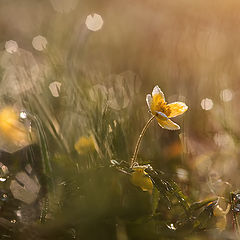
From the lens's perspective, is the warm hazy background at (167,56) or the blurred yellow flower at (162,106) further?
the warm hazy background at (167,56)

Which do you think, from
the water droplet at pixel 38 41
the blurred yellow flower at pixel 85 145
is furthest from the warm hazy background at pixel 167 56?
the blurred yellow flower at pixel 85 145

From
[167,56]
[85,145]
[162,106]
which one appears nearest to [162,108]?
[162,106]

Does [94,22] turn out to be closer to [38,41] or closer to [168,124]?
[38,41]

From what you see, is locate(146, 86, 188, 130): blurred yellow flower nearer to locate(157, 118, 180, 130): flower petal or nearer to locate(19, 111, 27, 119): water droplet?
locate(157, 118, 180, 130): flower petal

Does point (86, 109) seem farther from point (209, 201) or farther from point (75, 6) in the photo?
point (75, 6)

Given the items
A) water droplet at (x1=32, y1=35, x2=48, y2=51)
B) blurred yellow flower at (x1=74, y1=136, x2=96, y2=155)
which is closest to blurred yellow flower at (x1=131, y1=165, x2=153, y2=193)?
blurred yellow flower at (x1=74, y1=136, x2=96, y2=155)

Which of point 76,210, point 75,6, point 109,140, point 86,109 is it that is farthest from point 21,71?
point 75,6

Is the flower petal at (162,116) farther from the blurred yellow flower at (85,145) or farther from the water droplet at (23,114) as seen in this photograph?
the water droplet at (23,114)
